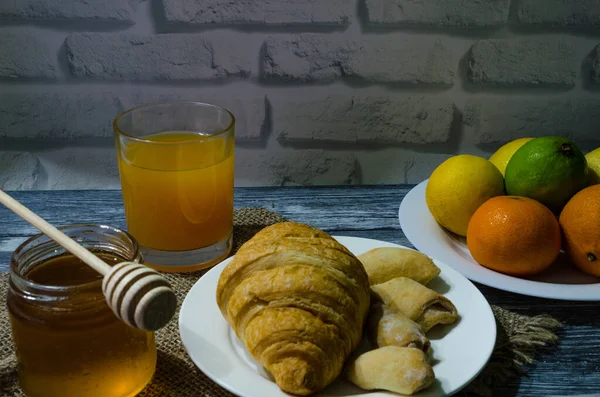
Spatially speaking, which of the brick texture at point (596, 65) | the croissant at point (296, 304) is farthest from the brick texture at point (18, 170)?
the brick texture at point (596, 65)

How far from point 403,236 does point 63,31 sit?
0.79 metres

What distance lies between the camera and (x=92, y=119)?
147 cm

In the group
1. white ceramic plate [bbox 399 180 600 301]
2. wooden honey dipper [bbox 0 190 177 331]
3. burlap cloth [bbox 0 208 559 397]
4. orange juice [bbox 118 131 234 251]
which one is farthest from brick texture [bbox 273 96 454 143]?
wooden honey dipper [bbox 0 190 177 331]

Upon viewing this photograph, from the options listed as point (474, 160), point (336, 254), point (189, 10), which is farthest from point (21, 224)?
point (474, 160)

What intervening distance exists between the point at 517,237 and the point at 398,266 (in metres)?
0.18

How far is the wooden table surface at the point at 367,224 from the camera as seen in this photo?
2.65ft

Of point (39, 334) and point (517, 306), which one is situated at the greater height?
point (39, 334)

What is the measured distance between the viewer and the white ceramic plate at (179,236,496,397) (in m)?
0.71

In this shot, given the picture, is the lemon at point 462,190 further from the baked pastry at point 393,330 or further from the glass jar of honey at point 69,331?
the glass jar of honey at point 69,331

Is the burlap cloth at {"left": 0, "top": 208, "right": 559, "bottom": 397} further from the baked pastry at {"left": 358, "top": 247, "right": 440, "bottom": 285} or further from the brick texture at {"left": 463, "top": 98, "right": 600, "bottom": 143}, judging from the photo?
the brick texture at {"left": 463, "top": 98, "right": 600, "bottom": 143}

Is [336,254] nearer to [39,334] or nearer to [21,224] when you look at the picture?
[39,334]

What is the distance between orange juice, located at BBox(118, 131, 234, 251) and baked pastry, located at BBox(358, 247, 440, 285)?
0.25 meters

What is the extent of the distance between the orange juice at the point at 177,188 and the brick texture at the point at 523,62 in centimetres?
67

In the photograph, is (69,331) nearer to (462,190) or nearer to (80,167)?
(462,190)
